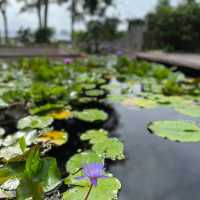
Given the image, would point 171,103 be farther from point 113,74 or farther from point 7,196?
point 113,74

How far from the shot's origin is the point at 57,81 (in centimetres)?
248

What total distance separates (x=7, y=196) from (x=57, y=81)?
174 centimetres

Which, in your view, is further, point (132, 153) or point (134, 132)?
point (134, 132)

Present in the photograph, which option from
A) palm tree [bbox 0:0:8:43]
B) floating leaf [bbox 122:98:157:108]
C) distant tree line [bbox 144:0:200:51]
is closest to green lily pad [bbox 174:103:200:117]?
floating leaf [bbox 122:98:157:108]

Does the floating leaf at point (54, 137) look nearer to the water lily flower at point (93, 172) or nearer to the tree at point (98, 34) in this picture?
the water lily flower at point (93, 172)

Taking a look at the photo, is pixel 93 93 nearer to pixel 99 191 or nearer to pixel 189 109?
pixel 189 109

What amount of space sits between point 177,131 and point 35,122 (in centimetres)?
66

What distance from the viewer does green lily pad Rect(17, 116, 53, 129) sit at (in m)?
1.43

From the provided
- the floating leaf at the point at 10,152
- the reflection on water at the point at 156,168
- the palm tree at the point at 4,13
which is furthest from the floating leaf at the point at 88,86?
the palm tree at the point at 4,13

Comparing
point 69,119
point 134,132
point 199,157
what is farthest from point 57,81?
point 199,157

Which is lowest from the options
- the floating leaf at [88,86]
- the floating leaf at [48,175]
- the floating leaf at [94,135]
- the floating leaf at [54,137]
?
the floating leaf at [88,86]

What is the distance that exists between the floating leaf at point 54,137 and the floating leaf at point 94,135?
8 cm

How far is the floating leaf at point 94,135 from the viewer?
1271 millimetres

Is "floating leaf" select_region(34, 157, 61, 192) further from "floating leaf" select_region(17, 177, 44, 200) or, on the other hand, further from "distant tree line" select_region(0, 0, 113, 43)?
"distant tree line" select_region(0, 0, 113, 43)
